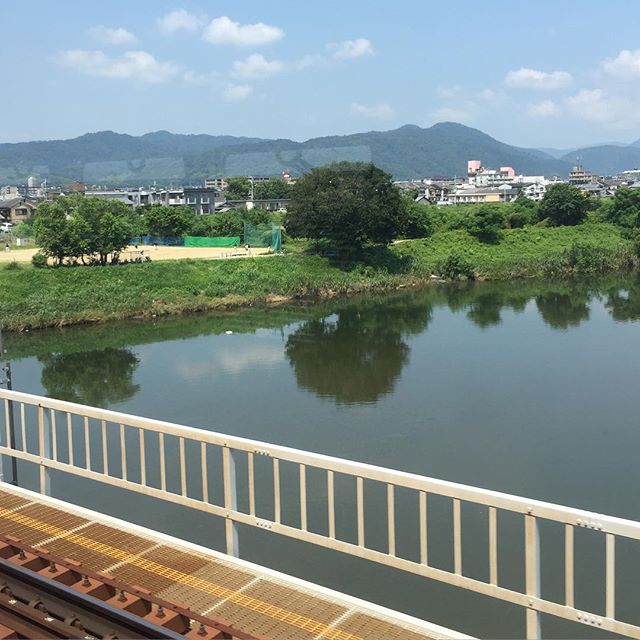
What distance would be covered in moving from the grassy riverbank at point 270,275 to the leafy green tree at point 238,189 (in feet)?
149

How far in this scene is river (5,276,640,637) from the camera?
20.1 feet

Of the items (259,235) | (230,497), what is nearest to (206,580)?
(230,497)

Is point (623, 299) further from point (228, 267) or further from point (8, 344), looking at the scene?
point (8, 344)

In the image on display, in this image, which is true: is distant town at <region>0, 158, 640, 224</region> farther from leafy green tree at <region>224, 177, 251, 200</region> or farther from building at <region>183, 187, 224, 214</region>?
leafy green tree at <region>224, 177, 251, 200</region>

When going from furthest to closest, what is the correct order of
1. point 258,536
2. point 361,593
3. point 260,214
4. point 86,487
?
point 260,214 → point 86,487 → point 258,536 → point 361,593

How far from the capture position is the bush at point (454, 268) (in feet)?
87.4

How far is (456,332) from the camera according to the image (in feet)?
56.5

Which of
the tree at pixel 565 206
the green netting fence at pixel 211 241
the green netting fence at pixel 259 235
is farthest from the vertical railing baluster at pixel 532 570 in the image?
the tree at pixel 565 206

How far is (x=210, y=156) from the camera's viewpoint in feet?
345

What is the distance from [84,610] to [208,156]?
10575 centimetres

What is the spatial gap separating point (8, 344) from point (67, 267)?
560 centimetres

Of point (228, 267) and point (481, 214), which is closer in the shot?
point (228, 267)

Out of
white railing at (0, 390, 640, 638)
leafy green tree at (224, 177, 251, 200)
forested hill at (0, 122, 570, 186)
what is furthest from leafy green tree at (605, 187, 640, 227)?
leafy green tree at (224, 177, 251, 200)

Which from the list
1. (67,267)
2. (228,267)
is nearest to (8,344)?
(67,267)
